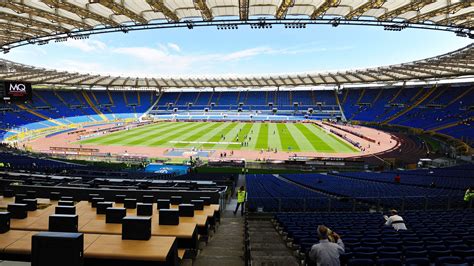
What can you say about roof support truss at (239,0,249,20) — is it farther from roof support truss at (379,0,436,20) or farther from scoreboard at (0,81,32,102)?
scoreboard at (0,81,32,102)

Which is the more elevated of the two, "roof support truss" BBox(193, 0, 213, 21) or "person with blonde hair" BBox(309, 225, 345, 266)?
"roof support truss" BBox(193, 0, 213, 21)

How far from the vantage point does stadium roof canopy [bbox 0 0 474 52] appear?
758 inches

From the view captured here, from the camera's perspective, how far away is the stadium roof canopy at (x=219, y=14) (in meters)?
19.3

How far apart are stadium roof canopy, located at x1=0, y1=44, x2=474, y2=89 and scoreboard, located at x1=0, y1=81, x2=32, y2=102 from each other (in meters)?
24.6

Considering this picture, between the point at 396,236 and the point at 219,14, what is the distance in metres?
19.1

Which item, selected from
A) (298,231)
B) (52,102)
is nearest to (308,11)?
(298,231)

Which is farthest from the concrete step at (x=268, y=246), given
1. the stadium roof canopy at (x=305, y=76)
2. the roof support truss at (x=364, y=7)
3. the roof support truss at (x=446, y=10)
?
the stadium roof canopy at (x=305, y=76)

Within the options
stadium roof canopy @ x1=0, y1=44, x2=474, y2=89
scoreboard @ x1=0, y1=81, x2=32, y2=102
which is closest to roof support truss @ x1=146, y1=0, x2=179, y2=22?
scoreboard @ x1=0, y1=81, x2=32, y2=102

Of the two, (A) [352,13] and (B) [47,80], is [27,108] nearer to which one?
(B) [47,80]

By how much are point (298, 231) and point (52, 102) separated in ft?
276

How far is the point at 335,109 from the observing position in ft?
280

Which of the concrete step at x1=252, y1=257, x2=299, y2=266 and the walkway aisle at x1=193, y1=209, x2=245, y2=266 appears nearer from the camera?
the concrete step at x1=252, y1=257, x2=299, y2=266

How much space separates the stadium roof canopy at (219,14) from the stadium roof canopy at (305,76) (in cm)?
1746

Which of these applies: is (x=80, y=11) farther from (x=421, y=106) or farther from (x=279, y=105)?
(x=279, y=105)
